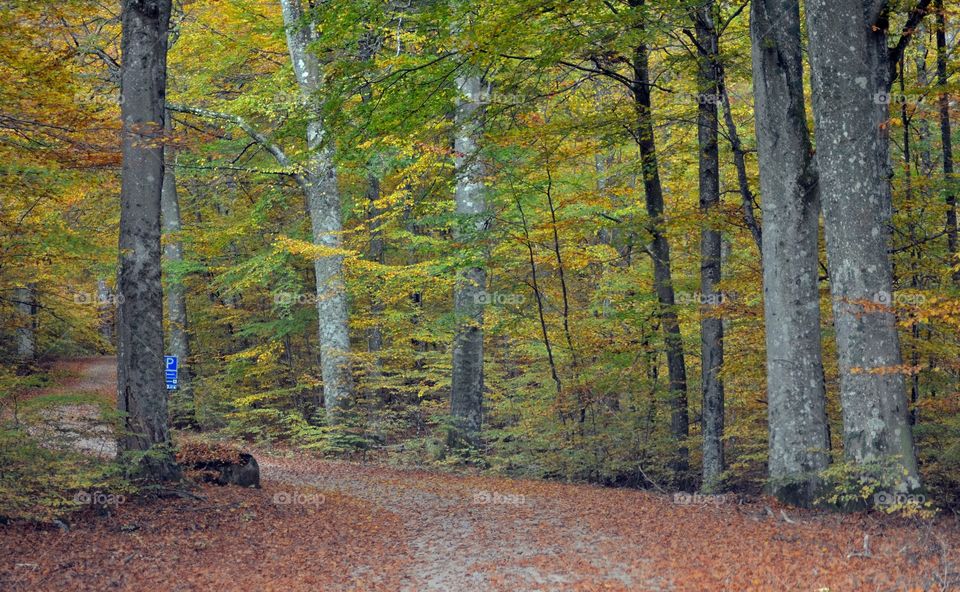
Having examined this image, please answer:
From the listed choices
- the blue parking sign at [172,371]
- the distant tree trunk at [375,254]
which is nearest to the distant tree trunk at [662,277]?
the distant tree trunk at [375,254]

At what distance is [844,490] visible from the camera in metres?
8.21

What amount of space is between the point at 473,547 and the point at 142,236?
517cm

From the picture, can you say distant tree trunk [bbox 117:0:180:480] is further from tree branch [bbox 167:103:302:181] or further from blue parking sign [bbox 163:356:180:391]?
blue parking sign [bbox 163:356:180:391]

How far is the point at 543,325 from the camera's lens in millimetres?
14492

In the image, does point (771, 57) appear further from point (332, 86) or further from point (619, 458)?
point (619, 458)

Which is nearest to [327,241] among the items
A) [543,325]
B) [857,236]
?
[543,325]

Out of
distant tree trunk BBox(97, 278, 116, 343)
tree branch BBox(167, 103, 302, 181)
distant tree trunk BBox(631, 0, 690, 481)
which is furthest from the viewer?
tree branch BBox(167, 103, 302, 181)

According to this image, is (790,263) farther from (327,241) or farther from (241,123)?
(241,123)

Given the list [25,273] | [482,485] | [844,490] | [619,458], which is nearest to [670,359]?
[619,458]

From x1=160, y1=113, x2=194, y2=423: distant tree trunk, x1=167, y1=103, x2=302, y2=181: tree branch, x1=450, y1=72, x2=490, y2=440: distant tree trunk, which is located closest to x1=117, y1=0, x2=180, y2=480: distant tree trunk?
x1=450, y1=72, x2=490, y2=440: distant tree trunk

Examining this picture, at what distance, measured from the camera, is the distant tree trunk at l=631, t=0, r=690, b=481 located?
12.9 m

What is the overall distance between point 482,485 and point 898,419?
6.54 m

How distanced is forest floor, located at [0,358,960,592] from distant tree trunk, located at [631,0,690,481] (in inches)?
120

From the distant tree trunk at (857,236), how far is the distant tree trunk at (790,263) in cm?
60
